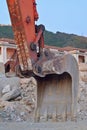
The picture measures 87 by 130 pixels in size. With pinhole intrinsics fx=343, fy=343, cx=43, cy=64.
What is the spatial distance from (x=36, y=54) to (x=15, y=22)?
0.55m

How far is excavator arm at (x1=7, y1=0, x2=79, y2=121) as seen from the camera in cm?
447

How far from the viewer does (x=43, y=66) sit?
452 cm

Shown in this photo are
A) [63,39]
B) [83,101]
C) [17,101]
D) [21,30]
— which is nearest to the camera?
[21,30]

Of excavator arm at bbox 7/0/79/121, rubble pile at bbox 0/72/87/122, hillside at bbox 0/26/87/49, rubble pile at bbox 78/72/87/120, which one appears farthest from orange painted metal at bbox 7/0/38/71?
hillside at bbox 0/26/87/49

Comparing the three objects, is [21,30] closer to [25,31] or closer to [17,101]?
[25,31]

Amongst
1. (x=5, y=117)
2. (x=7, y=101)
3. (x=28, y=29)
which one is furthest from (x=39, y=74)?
(x=7, y=101)

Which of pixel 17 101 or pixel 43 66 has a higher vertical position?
pixel 43 66

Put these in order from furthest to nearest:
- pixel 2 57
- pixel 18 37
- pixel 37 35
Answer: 1. pixel 2 57
2. pixel 37 35
3. pixel 18 37

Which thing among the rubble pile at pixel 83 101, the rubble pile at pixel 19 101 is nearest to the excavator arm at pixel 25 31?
the rubble pile at pixel 19 101

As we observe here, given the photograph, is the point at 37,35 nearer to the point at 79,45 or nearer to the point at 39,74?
the point at 39,74

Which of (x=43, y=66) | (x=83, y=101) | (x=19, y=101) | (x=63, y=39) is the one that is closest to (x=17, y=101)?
(x=19, y=101)

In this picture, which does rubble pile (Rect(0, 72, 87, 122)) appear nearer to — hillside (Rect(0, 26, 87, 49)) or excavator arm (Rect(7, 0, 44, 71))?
excavator arm (Rect(7, 0, 44, 71))

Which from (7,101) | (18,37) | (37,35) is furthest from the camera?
(7,101)

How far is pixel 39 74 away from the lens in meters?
4.61
